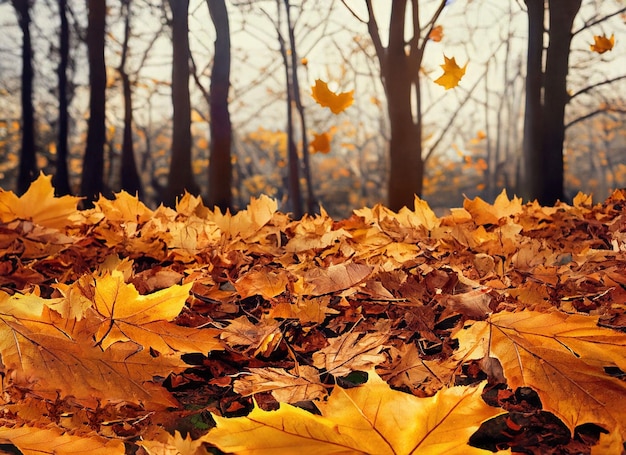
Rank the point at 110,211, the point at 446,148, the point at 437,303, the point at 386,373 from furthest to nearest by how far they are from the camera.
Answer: the point at 446,148
the point at 110,211
the point at 437,303
the point at 386,373

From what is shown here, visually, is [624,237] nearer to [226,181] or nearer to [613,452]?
[613,452]

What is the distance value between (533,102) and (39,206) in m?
4.52

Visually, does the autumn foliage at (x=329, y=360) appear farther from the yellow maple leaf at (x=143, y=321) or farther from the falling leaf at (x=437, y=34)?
the falling leaf at (x=437, y=34)

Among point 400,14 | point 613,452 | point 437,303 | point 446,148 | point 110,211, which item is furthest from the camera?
point 446,148

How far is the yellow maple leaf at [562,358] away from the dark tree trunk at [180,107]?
129 inches

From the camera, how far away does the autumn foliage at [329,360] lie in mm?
505

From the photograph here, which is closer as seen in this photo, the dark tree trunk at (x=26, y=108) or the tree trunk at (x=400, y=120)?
the tree trunk at (x=400, y=120)

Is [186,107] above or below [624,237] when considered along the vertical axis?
above

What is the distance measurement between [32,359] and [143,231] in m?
1.14

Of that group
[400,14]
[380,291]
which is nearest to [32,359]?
[380,291]

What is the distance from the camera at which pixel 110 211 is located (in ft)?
6.57

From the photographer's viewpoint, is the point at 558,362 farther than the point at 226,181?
No

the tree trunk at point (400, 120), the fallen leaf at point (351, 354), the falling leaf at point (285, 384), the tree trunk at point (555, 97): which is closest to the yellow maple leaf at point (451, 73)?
the tree trunk at point (400, 120)

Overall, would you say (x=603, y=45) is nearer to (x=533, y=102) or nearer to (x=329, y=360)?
(x=533, y=102)
